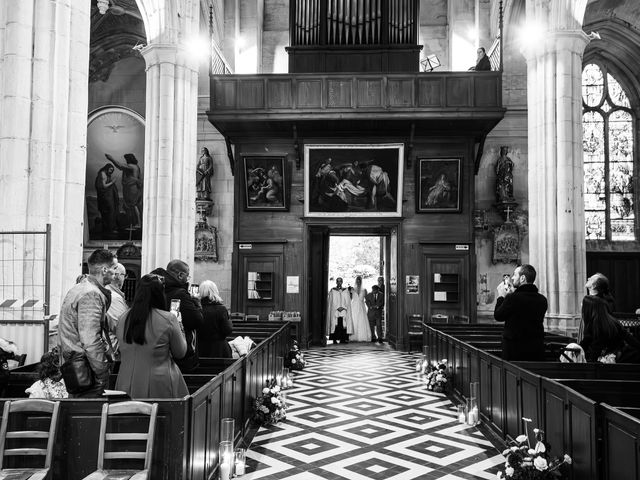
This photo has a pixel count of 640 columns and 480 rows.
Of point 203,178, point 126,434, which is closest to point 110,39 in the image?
point 203,178

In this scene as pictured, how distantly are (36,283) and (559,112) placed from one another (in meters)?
9.31

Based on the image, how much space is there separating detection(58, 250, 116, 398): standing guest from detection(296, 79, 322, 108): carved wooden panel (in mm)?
9677

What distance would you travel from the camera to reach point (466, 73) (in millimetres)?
12531

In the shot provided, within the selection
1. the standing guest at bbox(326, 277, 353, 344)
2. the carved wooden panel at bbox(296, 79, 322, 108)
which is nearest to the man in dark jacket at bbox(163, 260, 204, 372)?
the carved wooden panel at bbox(296, 79, 322, 108)

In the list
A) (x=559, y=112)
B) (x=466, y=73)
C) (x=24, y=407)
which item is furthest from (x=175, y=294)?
(x=466, y=73)

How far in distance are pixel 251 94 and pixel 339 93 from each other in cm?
205

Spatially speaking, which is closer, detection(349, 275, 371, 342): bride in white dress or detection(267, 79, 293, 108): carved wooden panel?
detection(267, 79, 293, 108): carved wooden panel

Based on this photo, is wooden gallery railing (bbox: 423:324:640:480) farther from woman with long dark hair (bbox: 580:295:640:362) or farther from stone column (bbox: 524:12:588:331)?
stone column (bbox: 524:12:588:331)

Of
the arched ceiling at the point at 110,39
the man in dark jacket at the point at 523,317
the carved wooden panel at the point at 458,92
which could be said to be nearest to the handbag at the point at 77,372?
the man in dark jacket at the point at 523,317

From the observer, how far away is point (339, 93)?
1272 centimetres

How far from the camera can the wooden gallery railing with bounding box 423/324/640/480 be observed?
3.24m

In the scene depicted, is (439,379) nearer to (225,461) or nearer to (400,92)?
(225,461)

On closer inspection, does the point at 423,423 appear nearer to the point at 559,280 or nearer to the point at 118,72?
the point at 559,280

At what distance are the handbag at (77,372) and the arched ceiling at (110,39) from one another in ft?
49.5
